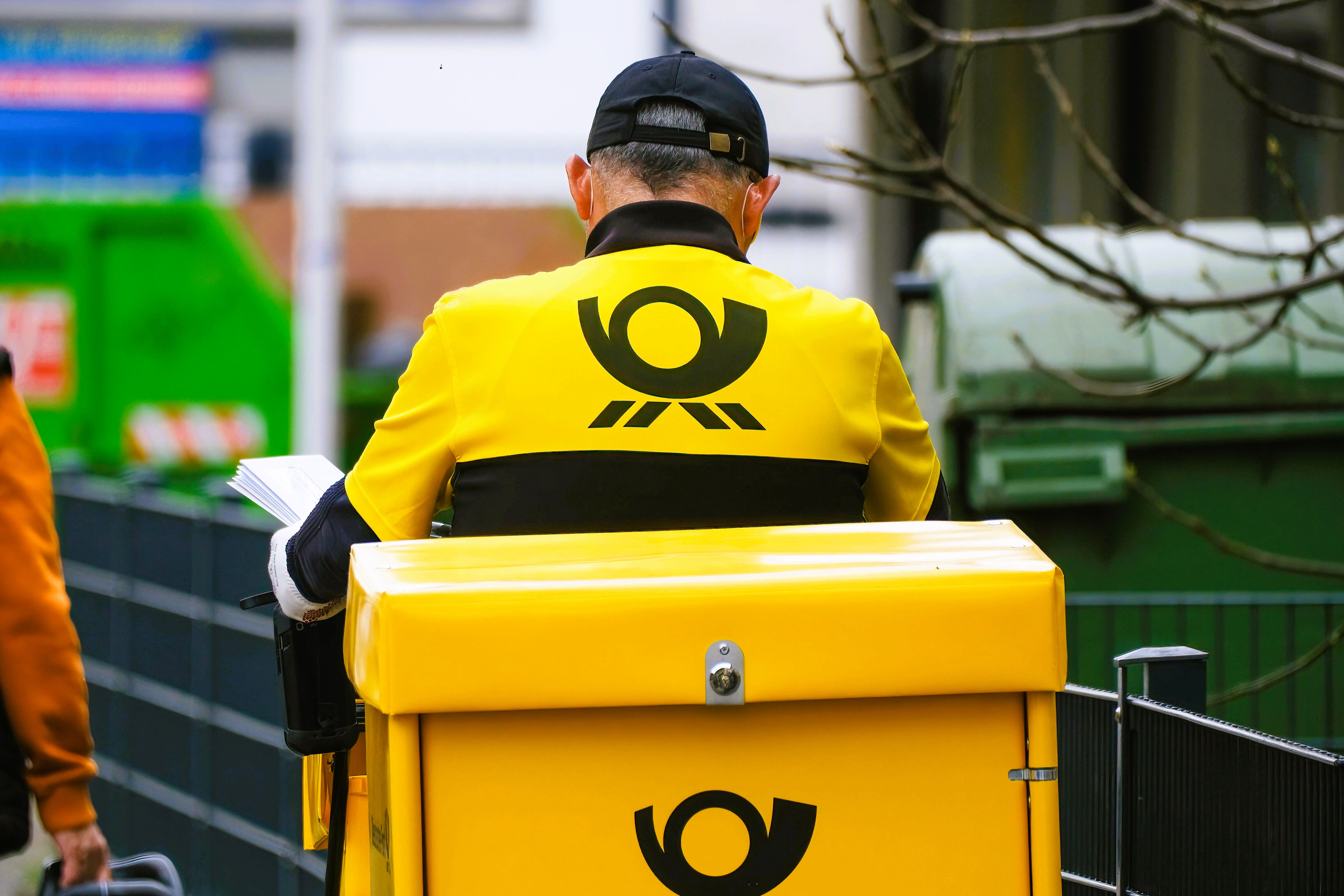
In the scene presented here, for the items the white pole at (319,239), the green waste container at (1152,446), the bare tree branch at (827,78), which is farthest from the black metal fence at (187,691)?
the white pole at (319,239)

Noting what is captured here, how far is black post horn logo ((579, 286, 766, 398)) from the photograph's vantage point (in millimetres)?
1969

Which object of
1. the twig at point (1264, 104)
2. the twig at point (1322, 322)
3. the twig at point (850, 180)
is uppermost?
the twig at point (1264, 104)

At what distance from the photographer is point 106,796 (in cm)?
511

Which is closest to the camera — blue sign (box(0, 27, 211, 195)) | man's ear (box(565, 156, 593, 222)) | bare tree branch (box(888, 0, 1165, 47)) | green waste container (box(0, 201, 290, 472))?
man's ear (box(565, 156, 593, 222))

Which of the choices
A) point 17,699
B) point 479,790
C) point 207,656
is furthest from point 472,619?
point 207,656

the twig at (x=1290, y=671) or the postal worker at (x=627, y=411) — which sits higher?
the postal worker at (x=627, y=411)

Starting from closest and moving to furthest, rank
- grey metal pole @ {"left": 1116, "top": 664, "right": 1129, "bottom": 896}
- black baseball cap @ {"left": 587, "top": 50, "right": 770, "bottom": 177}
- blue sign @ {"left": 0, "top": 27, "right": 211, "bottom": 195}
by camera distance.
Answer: black baseball cap @ {"left": 587, "top": 50, "right": 770, "bottom": 177} < grey metal pole @ {"left": 1116, "top": 664, "right": 1129, "bottom": 896} < blue sign @ {"left": 0, "top": 27, "right": 211, "bottom": 195}

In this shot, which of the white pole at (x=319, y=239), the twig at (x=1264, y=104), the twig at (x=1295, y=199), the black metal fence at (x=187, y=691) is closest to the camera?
the twig at (x=1264, y=104)

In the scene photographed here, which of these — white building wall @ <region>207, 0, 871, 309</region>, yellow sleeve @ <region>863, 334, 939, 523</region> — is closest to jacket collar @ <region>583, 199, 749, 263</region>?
yellow sleeve @ <region>863, 334, 939, 523</region>

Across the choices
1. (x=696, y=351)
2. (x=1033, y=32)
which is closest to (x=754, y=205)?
(x=696, y=351)

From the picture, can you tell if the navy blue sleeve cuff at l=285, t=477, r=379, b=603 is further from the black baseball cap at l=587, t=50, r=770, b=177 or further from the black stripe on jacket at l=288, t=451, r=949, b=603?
the black baseball cap at l=587, t=50, r=770, b=177

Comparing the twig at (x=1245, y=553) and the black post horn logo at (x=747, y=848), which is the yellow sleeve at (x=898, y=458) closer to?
the black post horn logo at (x=747, y=848)

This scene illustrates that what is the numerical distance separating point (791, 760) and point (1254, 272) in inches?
159

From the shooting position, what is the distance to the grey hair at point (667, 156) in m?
2.19
